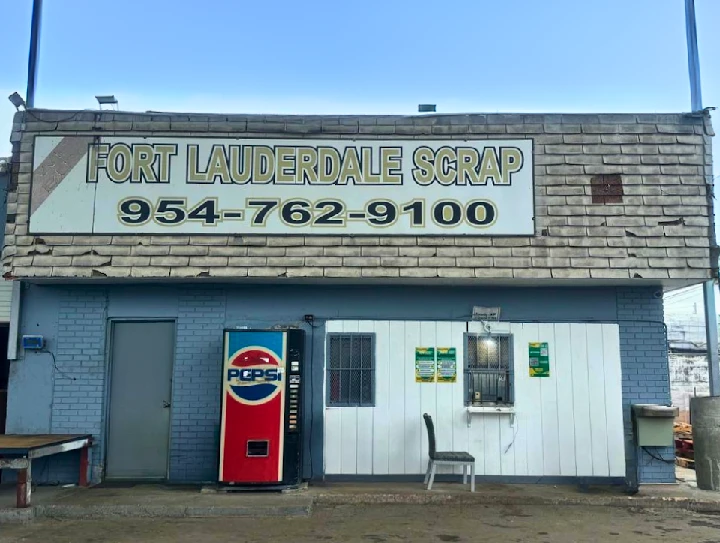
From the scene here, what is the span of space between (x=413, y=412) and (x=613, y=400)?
9.09ft

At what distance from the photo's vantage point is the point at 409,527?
25.3 ft

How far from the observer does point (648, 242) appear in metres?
9.57

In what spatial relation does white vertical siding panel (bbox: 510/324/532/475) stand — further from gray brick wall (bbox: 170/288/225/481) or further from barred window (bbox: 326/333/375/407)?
gray brick wall (bbox: 170/288/225/481)

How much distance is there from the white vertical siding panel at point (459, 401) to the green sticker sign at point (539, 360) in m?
0.96

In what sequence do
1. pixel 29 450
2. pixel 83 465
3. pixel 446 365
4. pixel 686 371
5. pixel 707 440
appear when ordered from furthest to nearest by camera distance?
pixel 686 371, pixel 446 365, pixel 83 465, pixel 707 440, pixel 29 450

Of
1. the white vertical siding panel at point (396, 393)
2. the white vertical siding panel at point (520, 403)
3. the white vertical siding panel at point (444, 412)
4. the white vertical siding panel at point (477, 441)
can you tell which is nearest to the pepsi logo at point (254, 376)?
the white vertical siding panel at point (396, 393)

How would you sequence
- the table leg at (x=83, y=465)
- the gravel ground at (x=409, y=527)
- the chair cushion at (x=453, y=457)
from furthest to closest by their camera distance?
the table leg at (x=83, y=465), the chair cushion at (x=453, y=457), the gravel ground at (x=409, y=527)

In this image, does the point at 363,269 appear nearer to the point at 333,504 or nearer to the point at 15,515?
the point at 333,504

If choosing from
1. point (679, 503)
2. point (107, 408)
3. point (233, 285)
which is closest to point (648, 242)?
point (679, 503)

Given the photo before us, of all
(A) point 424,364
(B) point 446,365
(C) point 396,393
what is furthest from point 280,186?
(B) point 446,365

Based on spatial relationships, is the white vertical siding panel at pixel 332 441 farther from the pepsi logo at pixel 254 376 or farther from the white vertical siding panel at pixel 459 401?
the white vertical siding panel at pixel 459 401

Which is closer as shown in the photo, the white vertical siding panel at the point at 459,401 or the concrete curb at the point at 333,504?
the concrete curb at the point at 333,504

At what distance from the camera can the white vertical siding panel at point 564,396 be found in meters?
9.73

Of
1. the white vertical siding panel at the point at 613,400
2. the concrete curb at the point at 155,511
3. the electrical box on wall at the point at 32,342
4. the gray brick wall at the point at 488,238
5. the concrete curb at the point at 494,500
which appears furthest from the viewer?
the electrical box on wall at the point at 32,342
